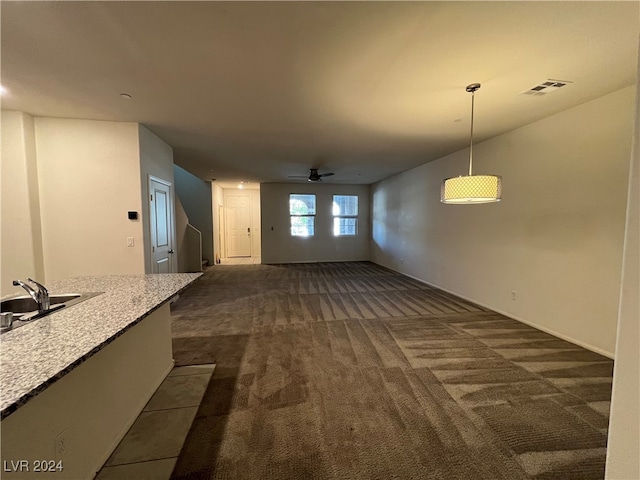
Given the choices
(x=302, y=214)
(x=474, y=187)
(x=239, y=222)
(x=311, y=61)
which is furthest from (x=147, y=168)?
(x=239, y=222)

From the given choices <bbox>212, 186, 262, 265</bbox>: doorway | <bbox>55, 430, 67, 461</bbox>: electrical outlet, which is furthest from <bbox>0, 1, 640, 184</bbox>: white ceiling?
<bbox>212, 186, 262, 265</bbox>: doorway

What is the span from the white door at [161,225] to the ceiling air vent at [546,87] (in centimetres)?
463

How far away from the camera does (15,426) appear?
3.37ft

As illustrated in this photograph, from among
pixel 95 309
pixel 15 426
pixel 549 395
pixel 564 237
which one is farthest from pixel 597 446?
pixel 95 309

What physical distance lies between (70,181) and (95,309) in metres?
2.81

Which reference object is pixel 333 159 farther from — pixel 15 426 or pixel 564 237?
pixel 15 426

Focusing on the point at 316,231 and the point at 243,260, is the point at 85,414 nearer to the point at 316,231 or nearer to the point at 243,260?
the point at 316,231

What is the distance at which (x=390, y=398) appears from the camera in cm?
204

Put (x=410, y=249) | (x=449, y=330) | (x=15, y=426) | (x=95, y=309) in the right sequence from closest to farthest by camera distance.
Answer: (x=15, y=426)
(x=95, y=309)
(x=449, y=330)
(x=410, y=249)

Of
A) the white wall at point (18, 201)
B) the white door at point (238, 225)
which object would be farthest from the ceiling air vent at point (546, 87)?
the white door at point (238, 225)

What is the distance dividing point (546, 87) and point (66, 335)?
3942 millimetres

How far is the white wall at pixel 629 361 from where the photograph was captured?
28.0 inches

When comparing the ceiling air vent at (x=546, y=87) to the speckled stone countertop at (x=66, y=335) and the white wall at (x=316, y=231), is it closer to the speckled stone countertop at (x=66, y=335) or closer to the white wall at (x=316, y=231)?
the speckled stone countertop at (x=66, y=335)

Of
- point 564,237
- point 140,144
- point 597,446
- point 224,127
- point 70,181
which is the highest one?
point 224,127
